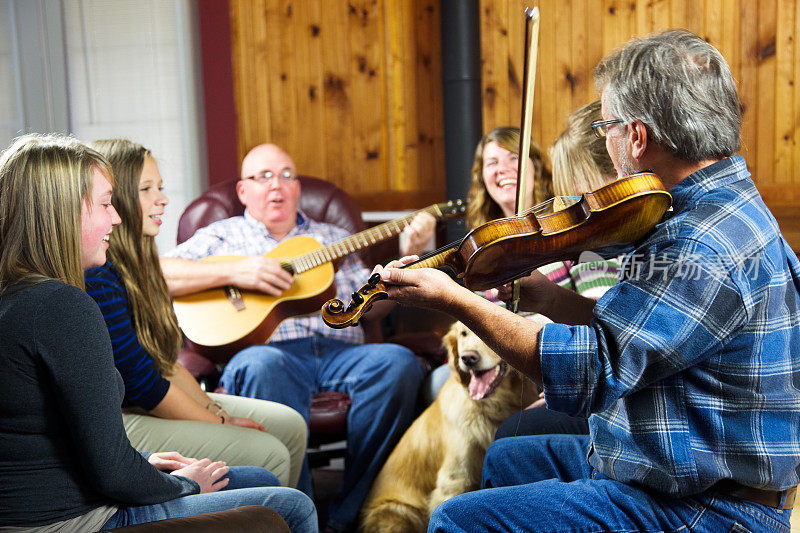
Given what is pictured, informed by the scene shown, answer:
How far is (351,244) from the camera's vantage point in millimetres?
2957

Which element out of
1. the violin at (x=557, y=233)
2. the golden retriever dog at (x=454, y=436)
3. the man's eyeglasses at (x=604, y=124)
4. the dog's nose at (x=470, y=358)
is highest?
the man's eyeglasses at (x=604, y=124)

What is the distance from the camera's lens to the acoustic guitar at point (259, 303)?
2674mm

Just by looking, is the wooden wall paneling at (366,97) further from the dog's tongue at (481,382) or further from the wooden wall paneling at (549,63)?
the dog's tongue at (481,382)

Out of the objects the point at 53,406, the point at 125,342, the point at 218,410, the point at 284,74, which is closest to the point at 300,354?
the point at 218,410

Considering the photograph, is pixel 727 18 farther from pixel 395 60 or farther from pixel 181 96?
pixel 181 96

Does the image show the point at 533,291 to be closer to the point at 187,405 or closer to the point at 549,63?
the point at 187,405

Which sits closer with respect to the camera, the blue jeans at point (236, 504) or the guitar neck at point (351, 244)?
the blue jeans at point (236, 504)

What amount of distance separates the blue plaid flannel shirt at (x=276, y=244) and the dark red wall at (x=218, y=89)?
1.07 meters

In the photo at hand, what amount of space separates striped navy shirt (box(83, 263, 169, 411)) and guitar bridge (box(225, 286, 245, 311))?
75 cm

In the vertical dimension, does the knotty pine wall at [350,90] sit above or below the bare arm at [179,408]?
above

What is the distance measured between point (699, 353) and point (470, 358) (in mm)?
1085

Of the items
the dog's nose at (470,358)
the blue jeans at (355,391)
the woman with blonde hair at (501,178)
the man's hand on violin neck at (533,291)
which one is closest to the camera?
the man's hand on violin neck at (533,291)

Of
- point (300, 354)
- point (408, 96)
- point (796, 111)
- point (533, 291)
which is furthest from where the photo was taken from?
point (408, 96)

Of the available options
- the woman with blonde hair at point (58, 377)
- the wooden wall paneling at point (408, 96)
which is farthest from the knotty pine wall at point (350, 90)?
the woman with blonde hair at point (58, 377)
